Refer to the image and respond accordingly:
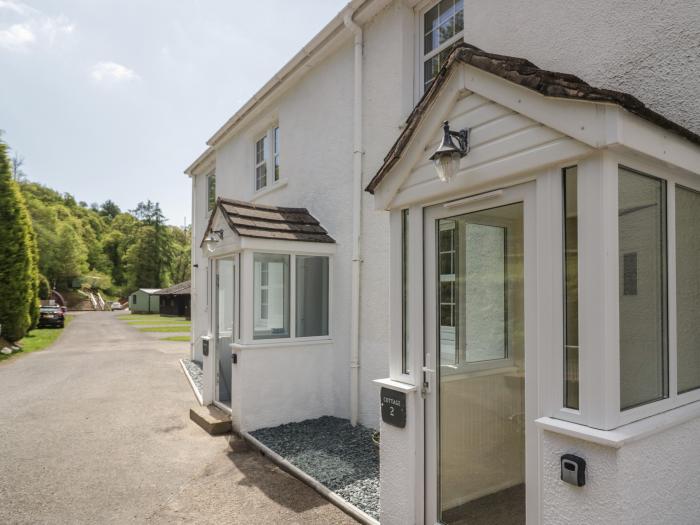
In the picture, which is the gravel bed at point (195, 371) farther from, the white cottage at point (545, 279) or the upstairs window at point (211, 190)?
the white cottage at point (545, 279)

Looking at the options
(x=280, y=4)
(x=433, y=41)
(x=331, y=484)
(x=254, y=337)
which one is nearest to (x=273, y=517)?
(x=331, y=484)

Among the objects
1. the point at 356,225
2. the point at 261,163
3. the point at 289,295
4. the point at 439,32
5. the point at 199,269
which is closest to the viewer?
the point at 439,32

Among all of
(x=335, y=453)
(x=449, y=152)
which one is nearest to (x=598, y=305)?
(x=449, y=152)

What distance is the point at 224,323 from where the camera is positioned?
862 centimetres

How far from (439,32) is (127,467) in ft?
23.7

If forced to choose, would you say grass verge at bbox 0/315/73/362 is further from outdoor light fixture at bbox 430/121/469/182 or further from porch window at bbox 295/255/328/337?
outdoor light fixture at bbox 430/121/469/182

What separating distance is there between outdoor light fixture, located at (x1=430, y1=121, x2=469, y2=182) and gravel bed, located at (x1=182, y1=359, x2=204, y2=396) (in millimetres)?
8819

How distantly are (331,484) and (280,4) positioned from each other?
25.1ft

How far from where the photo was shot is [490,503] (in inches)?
131

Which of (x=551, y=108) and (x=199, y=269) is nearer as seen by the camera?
(x=551, y=108)

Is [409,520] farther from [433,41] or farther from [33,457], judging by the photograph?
[433,41]

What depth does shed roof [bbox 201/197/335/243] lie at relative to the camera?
7.07 m

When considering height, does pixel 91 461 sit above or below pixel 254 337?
below

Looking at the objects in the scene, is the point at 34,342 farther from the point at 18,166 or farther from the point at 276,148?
the point at 18,166
